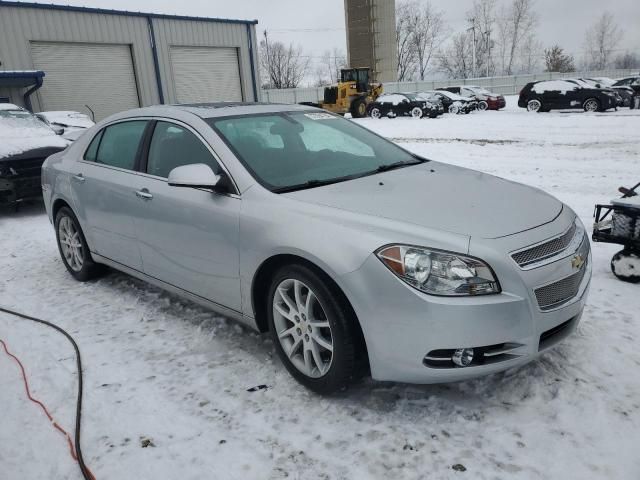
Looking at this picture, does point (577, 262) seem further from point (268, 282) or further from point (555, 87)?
point (555, 87)

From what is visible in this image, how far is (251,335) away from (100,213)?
171cm

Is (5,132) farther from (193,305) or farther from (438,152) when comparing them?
(438,152)

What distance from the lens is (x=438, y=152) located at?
12.1m

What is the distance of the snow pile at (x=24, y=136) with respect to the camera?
792 centimetres

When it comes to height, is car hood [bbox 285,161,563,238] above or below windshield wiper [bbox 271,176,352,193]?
below

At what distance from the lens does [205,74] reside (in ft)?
79.3

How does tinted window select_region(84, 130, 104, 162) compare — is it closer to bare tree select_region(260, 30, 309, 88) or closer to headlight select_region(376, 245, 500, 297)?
headlight select_region(376, 245, 500, 297)

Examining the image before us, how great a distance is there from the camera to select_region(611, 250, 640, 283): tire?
4047mm

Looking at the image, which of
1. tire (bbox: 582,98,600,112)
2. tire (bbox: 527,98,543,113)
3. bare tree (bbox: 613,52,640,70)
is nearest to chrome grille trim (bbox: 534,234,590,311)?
tire (bbox: 582,98,600,112)

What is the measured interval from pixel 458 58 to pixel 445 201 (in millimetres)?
87632

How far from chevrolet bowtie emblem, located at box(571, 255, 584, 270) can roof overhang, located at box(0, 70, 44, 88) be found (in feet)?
64.6

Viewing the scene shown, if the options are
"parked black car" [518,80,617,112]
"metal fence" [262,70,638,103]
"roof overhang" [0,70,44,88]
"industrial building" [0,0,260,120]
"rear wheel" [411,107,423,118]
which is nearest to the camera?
"roof overhang" [0,70,44,88]

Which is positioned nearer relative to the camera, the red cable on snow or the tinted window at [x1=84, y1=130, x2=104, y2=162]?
the red cable on snow

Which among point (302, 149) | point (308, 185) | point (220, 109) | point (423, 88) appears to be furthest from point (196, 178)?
point (423, 88)
